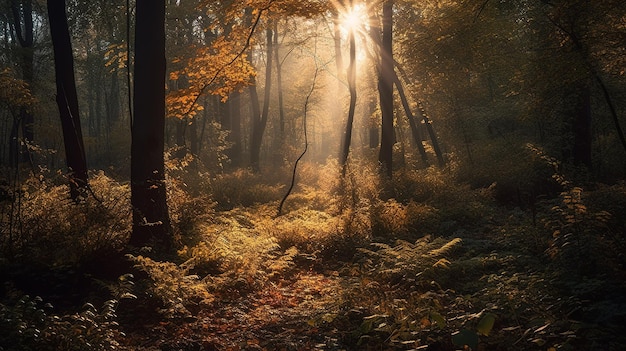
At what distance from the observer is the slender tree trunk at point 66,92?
34.0 ft

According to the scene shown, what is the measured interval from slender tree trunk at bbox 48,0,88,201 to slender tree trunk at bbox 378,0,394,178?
430 inches

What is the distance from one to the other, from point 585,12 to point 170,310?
9.63 m

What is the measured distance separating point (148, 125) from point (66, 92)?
13.6 ft

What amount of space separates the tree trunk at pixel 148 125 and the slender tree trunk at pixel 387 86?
34.5ft

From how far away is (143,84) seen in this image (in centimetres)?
823

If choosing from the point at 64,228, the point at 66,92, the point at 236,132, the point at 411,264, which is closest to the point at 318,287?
the point at 411,264

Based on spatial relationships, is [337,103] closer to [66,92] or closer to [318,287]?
[66,92]

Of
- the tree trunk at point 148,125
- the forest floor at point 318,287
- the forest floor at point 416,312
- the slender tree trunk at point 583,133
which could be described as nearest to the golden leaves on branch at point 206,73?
the tree trunk at point 148,125

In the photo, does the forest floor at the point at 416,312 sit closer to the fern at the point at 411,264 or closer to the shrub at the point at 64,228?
the fern at the point at 411,264

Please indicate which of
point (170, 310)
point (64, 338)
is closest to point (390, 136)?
point (170, 310)

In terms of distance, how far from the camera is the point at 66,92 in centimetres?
1071

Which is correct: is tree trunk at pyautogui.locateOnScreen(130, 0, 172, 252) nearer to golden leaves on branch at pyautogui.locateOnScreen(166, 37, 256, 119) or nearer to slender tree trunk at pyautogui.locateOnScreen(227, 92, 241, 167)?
golden leaves on branch at pyautogui.locateOnScreen(166, 37, 256, 119)

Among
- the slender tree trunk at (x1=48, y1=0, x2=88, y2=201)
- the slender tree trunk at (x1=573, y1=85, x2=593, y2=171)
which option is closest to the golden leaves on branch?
the slender tree trunk at (x1=48, y1=0, x2=88, y2=201)

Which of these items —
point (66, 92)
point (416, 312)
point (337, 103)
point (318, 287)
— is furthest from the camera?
point (337, 103)
